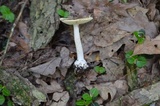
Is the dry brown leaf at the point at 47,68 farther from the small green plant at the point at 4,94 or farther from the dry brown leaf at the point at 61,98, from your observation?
the small green plant at the point at 4,94

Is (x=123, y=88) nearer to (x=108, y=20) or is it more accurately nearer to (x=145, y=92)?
(x=145, y=92)

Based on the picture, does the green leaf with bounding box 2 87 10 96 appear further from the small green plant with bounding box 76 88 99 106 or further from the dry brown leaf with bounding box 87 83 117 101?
the dry brown leaf with bounding box 87 83 117 101

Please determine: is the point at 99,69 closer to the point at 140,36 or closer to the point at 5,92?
the point at 140,36

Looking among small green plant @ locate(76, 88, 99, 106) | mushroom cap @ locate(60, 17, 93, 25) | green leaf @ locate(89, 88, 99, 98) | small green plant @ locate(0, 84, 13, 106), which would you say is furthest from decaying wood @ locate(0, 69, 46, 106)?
mushroom cap @ locate(60, 17, 93, 25)

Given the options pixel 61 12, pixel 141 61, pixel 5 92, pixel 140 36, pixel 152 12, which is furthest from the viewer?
pixel 152 12

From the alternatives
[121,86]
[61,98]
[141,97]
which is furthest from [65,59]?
[141,97]

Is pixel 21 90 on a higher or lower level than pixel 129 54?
lower
